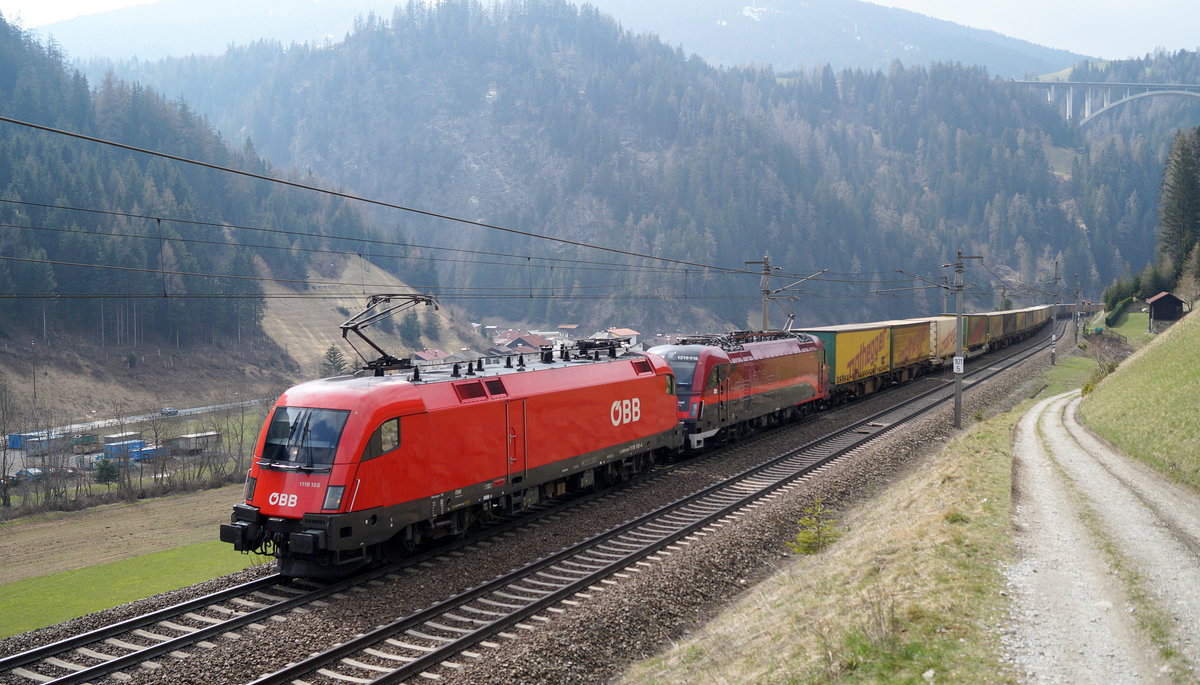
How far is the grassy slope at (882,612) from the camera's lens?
30.8 feet

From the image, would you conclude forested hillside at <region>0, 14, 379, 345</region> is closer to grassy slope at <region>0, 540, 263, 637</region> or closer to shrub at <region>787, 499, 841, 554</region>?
grassy slope at <region>0, 540, 263, 637</region>

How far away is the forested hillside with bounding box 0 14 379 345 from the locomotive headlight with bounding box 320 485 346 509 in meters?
48.9

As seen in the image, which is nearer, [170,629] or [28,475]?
[170,629]

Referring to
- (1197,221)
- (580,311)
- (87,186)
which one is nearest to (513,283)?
(580,311)

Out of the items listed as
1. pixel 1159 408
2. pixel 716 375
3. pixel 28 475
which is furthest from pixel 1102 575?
pixel 28 475

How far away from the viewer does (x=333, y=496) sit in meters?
14.3

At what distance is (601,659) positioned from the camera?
12.0 metres

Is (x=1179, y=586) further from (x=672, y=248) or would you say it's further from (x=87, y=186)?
(x=672, y=248)

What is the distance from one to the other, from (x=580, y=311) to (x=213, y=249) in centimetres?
7066

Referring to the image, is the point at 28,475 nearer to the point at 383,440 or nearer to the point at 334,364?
the point at 334,364

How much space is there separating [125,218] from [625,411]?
344 feet

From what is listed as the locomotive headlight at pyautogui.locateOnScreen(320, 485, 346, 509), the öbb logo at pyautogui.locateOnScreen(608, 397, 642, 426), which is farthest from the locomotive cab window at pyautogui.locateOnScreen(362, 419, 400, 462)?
the öbb logo at pyautogui.locateOnScreen(608, 397, 642, 426)

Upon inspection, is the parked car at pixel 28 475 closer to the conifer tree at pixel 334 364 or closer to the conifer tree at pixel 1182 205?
the conifer tree at pixel 334 364

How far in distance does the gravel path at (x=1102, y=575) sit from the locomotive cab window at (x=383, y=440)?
396 inches
